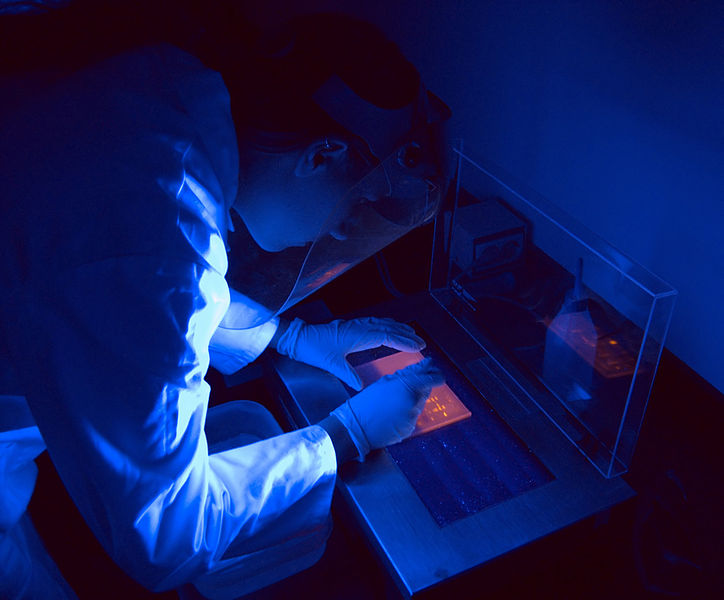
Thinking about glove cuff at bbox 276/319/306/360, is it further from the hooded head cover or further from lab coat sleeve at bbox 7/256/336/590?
lab coat sleeve at bbox 7/256/336/590

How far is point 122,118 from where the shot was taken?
0.79 metres

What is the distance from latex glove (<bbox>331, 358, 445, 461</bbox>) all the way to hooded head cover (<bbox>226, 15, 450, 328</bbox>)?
0.29 meters

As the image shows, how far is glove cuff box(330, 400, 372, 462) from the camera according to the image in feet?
3.67

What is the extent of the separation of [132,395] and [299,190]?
0.41m

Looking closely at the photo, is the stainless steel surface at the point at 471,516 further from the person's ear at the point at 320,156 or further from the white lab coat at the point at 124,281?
the person's ear at the point at 320,156

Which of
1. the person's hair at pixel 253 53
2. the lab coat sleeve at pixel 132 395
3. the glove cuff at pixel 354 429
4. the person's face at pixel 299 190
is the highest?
the person's hair at pixel 253 53

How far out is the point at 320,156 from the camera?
3.01 feet

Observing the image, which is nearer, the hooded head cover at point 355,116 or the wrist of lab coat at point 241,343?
the hooded head cover at point 355,116

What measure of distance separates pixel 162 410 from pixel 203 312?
0.14 metres

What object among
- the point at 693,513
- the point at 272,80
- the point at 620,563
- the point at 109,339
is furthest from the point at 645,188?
the point at 109,339

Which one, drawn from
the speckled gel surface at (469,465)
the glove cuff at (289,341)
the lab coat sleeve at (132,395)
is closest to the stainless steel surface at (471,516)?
the speckled gel surface at (469,465)

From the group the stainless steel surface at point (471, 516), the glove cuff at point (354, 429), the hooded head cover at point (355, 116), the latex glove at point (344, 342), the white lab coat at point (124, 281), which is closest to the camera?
the white lab coat at point (124, 281)

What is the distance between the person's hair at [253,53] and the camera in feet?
2.68

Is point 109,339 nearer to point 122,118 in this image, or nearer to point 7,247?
point 7,247
